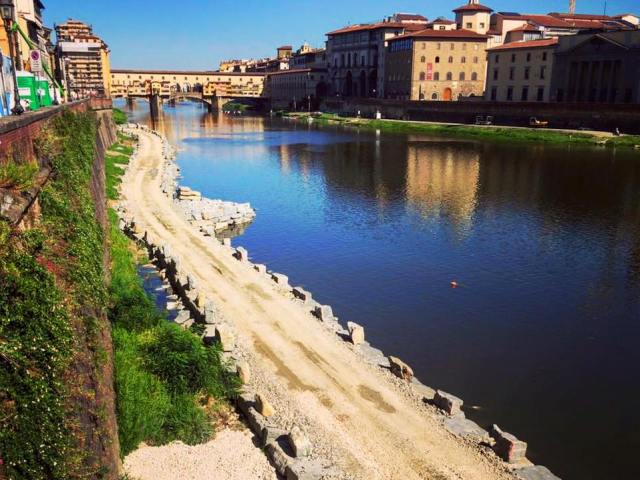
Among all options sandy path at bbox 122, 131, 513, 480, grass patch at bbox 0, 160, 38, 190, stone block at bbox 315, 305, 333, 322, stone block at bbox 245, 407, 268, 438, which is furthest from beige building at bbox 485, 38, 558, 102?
grass patch at bbox 0, 160, 38, 190

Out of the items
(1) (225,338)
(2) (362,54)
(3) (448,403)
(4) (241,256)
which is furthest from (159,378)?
(2) (362,54)

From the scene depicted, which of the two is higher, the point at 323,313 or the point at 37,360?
the point at 37,360

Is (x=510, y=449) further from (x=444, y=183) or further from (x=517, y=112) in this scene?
(x=517, y=112)

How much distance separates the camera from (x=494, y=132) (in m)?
84.6

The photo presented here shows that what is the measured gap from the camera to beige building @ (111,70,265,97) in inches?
6649

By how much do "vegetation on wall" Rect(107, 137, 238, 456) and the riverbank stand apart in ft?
218

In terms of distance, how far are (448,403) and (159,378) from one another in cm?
719

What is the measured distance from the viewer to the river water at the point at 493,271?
15.8 metres

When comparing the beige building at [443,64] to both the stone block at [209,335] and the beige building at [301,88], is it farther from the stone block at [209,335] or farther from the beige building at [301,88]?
the stone block at [209,335]

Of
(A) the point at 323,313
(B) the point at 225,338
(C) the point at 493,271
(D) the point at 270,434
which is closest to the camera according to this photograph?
(D) the point at 270,434

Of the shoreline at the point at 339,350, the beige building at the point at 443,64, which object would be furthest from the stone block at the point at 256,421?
the beige building at the point at 443,64

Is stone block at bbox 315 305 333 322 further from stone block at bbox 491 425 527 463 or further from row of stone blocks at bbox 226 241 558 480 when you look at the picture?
stone block at bbox 491 425 527 463

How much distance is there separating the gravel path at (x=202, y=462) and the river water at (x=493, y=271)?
655 centimetres

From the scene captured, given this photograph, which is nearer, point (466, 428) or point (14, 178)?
point (14, 178)
